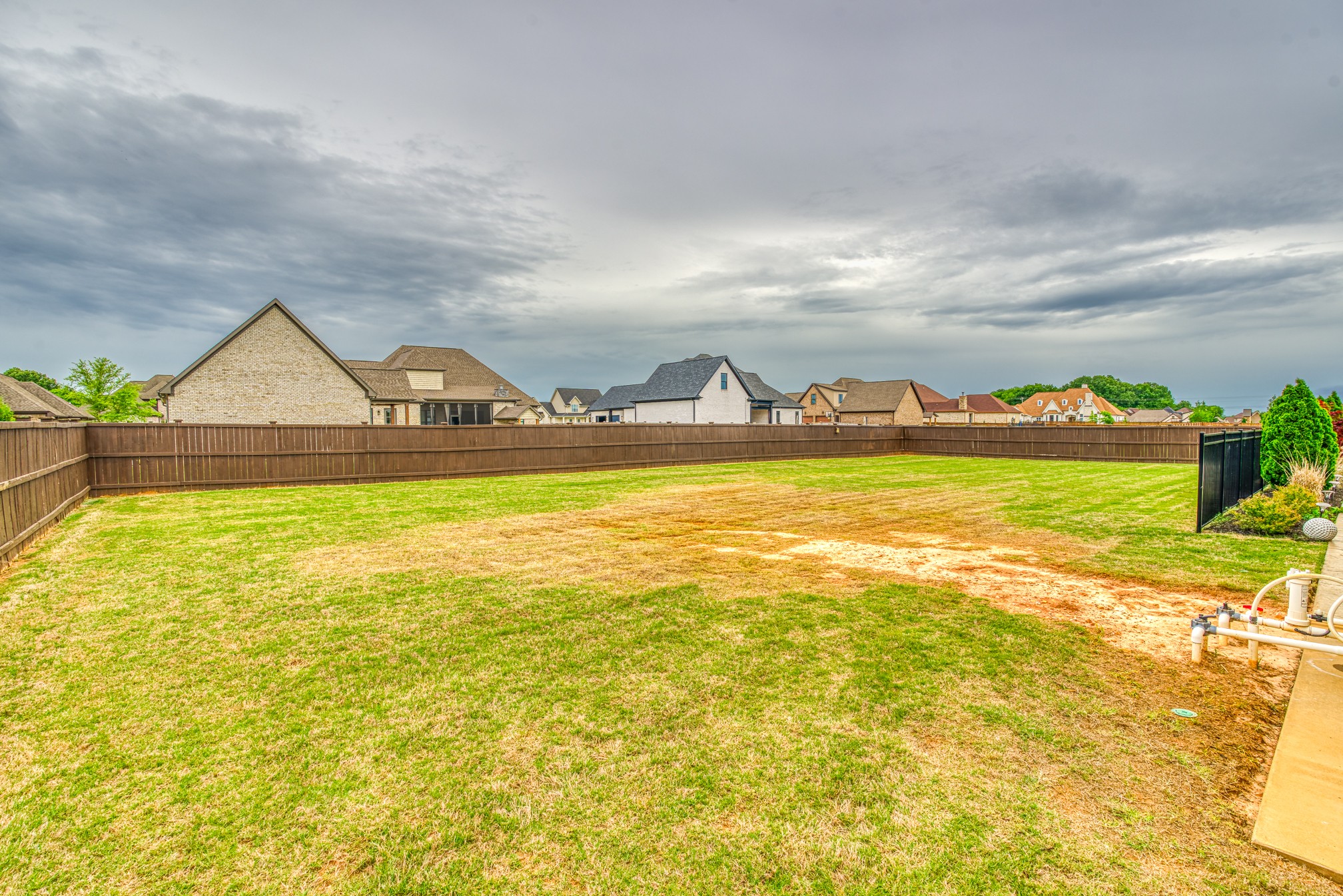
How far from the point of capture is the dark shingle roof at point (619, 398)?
44906mm

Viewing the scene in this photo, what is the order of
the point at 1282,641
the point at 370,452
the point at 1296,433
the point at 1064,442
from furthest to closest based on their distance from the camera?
the point at 1064,442
the point at 370,452
the point at 1296,433
the point at 1282,641

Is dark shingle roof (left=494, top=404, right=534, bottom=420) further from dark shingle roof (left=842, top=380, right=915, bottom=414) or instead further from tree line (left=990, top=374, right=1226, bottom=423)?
tree line (left=990, top=374, right=1226, bottom=423)

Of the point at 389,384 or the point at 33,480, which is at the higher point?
the point at 389,384

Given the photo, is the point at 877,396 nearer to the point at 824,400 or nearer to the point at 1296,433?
the point at 824,400

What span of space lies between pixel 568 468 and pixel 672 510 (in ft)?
35.6

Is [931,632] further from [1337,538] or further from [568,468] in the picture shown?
[568,468]

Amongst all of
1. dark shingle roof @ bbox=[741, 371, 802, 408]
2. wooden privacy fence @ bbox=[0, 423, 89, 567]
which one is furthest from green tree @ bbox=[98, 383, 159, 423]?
dark shingle roof @ bbox=[741, 371, 802, 408]

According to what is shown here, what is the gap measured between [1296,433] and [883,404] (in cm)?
4698

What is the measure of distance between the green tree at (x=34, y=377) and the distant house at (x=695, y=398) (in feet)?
148

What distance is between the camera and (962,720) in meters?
3.47

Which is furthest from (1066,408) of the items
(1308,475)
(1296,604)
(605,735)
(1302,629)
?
(605,735)

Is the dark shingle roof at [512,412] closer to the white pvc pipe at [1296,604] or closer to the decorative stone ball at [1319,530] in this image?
the decorative stone ball at [1319,530]

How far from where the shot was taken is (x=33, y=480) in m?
8.74

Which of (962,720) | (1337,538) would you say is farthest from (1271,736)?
(1337,538)
